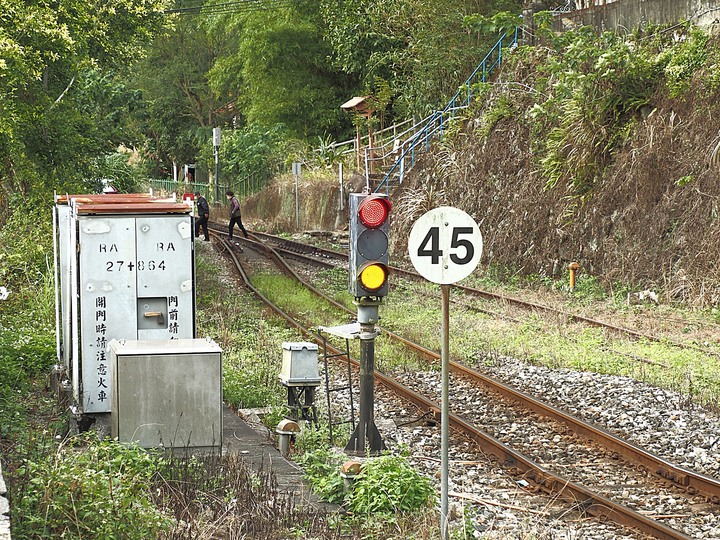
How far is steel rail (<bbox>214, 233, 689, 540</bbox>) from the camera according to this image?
7.79 metres

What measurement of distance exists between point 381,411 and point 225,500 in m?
4.89

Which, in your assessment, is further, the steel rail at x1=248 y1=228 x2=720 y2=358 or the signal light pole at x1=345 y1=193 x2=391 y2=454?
the steel rail at x1=248 y1=228 x2=720 y2=358

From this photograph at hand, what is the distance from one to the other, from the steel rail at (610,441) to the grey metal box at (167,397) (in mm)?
3734

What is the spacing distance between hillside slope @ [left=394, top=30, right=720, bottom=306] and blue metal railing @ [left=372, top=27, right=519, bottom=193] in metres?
3.58

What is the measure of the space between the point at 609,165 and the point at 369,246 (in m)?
14.5

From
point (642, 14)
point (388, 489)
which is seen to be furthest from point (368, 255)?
point (642, 14)

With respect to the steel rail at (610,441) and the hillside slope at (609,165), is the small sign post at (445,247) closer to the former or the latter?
the steel rail at (610,441)

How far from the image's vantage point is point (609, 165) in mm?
21781

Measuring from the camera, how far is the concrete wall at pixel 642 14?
68.7ft

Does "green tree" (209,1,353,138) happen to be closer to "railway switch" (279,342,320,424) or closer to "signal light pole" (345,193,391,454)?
"railway switch" (279,342,320,424)

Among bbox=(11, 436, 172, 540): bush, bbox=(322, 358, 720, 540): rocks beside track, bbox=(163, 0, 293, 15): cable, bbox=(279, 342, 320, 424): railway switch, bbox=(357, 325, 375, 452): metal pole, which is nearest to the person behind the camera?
bbox=(11, 436, 172, 540): bush

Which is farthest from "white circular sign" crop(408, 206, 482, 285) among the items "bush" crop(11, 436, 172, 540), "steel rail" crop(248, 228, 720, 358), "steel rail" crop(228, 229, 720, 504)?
"steel rail" crop(248, 228, 720, 358)

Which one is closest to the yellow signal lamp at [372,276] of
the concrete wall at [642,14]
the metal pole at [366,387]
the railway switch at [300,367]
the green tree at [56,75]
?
the metal pole at [366,387]

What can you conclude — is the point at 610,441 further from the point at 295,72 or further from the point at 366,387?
the point at 295,72
